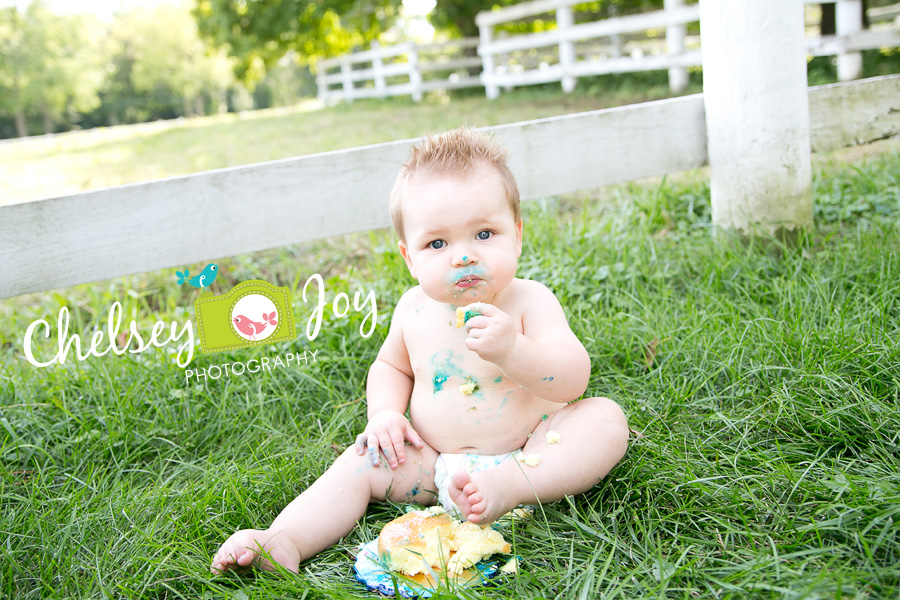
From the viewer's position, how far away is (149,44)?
37.7 meters

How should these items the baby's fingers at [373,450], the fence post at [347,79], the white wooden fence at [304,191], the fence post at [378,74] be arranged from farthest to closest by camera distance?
the fence post at [347,79]
the fence post at [378,74]
the white wooden fence at [304,191]
the baby's fingers at [373,450]

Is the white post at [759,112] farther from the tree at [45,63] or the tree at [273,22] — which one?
the tree at [45,63]

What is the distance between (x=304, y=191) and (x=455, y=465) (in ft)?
4.40

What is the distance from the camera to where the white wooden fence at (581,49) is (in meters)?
7.29

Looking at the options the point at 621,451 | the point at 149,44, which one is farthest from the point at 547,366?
the point at 149,44

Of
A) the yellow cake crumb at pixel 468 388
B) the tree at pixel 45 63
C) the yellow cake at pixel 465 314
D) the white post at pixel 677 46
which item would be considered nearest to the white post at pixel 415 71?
the white post at pixel 677 46

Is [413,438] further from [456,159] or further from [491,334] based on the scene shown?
[456,159]

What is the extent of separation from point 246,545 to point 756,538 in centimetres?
111

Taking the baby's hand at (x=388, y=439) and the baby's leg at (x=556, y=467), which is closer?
the baby's leg at (x=556, y=467)

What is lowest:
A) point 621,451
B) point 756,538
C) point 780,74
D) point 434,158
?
point 756,538

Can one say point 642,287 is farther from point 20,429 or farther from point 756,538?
point 20,429

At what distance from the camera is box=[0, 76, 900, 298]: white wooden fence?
7.78 ft

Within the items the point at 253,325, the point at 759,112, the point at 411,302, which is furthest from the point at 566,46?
the point at 411,302
